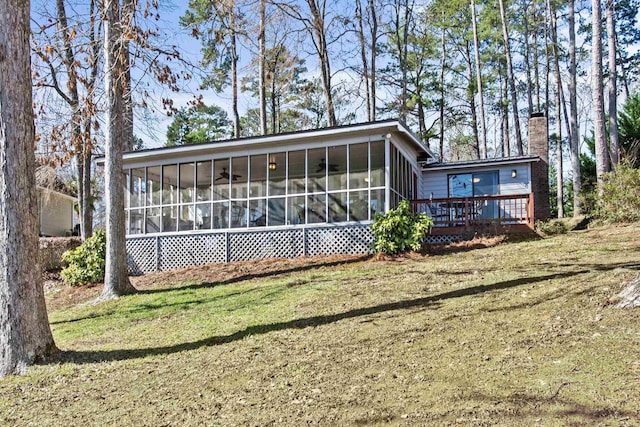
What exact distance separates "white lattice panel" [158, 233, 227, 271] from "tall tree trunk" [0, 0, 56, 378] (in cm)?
782

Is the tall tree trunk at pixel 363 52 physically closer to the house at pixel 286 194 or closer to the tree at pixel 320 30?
the tree at pixel 320 30

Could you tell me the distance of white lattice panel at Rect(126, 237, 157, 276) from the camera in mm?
14523

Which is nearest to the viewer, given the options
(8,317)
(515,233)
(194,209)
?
(8,317)

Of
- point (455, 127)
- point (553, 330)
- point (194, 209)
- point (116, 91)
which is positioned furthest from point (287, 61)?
point (553, 330)

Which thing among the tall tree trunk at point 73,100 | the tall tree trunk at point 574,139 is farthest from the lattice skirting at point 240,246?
the tall tree trunk at point 574,139

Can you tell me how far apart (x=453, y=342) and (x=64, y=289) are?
11.3m

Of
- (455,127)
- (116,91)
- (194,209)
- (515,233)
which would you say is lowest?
(515,233)

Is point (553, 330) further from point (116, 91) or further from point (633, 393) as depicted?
point (116, 91)

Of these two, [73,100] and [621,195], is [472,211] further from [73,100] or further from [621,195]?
[73,100]

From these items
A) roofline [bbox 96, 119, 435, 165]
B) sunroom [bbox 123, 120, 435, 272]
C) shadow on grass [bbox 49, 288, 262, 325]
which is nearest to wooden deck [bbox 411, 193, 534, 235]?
sunroom [bbox 123, 120, 435, 272]

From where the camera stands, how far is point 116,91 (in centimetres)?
1005

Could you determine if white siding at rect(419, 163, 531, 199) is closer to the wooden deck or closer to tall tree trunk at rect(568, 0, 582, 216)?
the wooden deck

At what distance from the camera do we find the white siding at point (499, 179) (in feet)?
51.2

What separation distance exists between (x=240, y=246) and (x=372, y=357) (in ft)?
30.2
